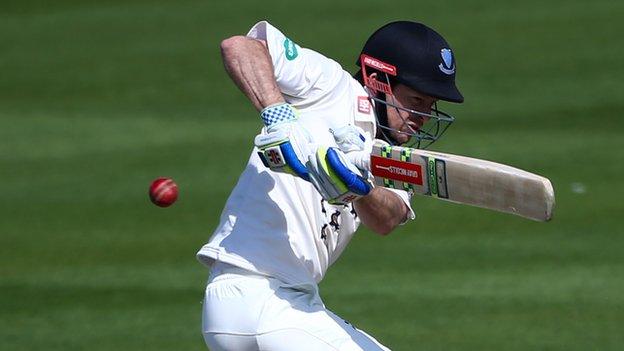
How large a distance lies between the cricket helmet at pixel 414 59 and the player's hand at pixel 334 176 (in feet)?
2.00

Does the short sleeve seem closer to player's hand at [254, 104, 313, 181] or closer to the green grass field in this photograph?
player's hand at [254, 104, 313, 181]

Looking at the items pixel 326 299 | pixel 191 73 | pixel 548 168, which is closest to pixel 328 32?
pixel 191 73

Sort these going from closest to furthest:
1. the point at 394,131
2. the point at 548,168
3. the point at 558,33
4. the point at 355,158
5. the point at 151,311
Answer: the point at 355,158 → the point at 394,131 → the point at 151,311 → the point at 548,168 → the point at 558,33

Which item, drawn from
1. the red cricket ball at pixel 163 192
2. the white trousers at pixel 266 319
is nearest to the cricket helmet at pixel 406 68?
the white trousers at pixel 266 319

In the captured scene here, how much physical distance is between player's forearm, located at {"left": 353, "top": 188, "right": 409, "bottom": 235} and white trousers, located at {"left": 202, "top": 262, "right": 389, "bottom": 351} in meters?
0.36

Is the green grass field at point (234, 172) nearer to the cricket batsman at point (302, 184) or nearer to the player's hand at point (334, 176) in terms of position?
the cricket batsman at point (302, 184)

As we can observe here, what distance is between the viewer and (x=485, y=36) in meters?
12.1

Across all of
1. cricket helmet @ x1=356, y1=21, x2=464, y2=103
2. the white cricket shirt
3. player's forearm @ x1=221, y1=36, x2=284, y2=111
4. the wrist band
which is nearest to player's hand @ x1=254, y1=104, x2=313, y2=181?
→ the wrist band

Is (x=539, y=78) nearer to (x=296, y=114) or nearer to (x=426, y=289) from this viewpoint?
(x=426, y=289)

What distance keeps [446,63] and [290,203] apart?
80 centimetres

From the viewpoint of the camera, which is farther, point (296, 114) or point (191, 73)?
point (191, 73)

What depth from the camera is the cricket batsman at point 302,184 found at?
172 inches

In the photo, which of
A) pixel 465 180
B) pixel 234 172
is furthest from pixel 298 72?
pixel 234 172

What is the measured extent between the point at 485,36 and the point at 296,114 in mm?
8031
